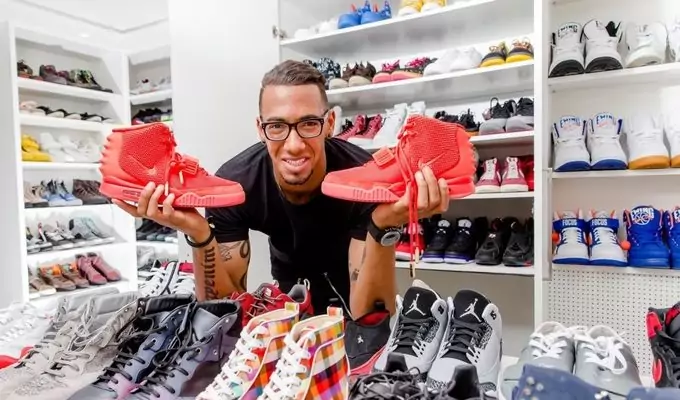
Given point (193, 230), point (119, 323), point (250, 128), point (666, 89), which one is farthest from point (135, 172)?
point (666, 89)

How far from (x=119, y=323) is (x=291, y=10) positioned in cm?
238

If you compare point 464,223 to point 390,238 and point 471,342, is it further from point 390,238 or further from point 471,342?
point 471,342

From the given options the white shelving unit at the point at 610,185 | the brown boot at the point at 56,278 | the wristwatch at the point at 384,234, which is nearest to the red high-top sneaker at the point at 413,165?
the wristwatch at the point at 384,234

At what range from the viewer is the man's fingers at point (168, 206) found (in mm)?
942

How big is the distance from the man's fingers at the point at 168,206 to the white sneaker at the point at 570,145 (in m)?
1.79

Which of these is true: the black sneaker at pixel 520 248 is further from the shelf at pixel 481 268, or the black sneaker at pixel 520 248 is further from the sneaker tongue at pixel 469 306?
the sneaker tongue at pixel 469 306

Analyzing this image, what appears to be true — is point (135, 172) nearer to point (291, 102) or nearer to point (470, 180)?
point (291, 102)

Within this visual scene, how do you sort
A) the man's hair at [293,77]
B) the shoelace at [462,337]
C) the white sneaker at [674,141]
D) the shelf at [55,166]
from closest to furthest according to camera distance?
1. the shoelace at [462,337]
2. the man's hair at [293,77]
3. the white sneaker at [674,141]
4. the shelf at [55,166]

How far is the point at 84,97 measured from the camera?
13.3 ft

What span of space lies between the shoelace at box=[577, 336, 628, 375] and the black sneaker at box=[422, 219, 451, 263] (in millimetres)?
1669

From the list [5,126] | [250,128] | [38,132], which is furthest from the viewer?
[38,132]

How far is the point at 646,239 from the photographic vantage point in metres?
2.04

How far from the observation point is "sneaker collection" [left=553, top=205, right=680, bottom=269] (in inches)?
78.3

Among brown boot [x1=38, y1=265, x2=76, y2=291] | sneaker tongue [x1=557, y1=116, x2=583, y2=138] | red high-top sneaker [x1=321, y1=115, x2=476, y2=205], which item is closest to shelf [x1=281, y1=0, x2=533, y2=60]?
sneaker tongue [x1=557, y1=116, x2=583, y2=138]
